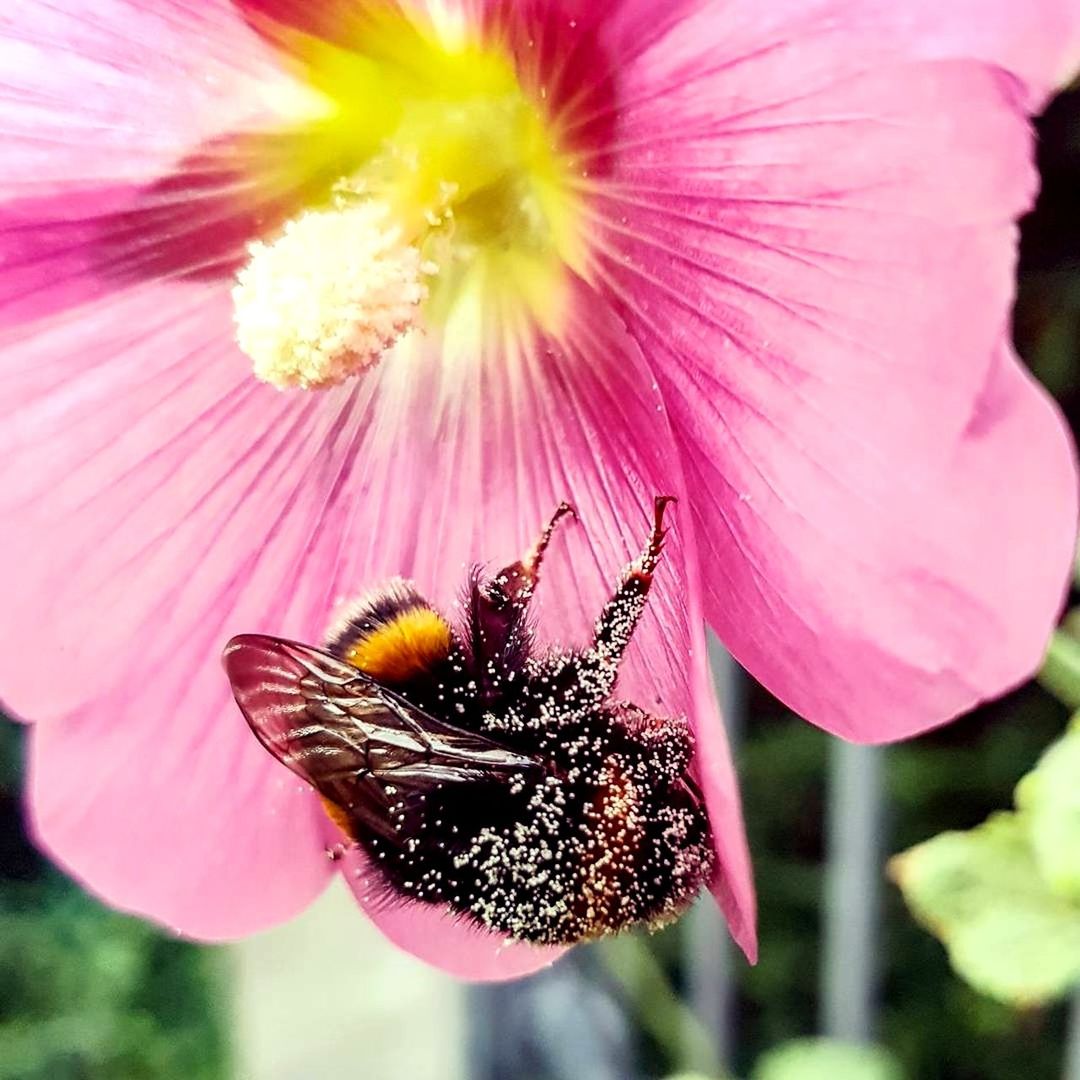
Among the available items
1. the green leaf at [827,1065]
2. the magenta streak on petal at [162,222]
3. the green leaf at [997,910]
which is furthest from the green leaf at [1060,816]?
the green leaf at [827,1065]

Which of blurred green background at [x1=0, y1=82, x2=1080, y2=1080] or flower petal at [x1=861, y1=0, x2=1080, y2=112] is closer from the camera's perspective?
flower petal at [x1=861, y1=0, x2=1080, y2=112]

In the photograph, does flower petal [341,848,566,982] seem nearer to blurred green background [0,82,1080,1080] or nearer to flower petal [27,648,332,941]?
flower petal [27,648,332,941]

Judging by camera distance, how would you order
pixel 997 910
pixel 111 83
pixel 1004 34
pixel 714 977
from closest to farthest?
pixel 1004 34 → pixel 111 83 → pixel 997 910 → pixel 714 977

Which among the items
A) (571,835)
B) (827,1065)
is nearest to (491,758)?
(571,835)

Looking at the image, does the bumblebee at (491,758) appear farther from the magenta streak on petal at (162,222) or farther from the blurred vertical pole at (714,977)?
the blurred vertical pole at (714,977)

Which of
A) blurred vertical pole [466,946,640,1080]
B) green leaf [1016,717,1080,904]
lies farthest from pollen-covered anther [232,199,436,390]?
blurred vertical pole [466,946,640,1080]

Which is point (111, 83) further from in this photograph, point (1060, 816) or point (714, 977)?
point (714, 977)
